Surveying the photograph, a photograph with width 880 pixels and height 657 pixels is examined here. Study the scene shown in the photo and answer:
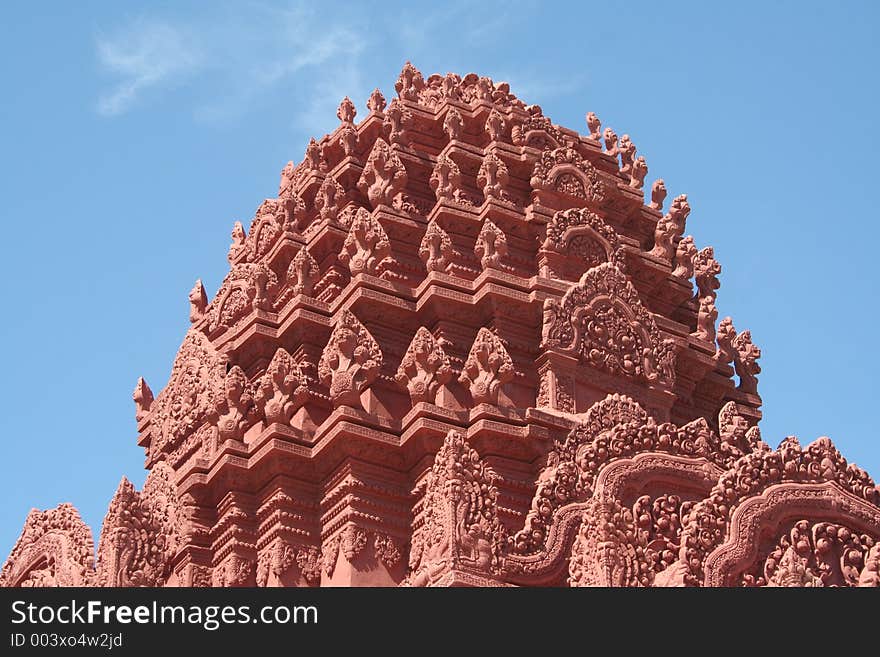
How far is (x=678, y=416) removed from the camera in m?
22.7

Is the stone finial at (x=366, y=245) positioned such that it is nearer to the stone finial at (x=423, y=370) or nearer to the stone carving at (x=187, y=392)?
the stone finial at (x=423, y=370)

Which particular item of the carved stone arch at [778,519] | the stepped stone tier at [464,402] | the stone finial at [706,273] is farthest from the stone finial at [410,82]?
the carved stone arch at [778,519]

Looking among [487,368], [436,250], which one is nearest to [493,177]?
[436,250]

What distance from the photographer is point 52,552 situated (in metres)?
21.0

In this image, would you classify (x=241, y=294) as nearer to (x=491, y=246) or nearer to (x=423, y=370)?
(x=491, y=246)

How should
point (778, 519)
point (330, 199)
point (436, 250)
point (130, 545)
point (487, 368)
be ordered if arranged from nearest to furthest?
point (778, 519), point (130, 545), point (487, 368), point (436, 250), point (330, 199)

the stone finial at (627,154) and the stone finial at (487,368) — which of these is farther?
the stone finial at (627,154)

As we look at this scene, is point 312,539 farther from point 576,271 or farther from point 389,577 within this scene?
point 576,271

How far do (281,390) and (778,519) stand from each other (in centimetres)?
588

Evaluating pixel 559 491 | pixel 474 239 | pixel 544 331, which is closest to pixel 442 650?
pixel 559 491

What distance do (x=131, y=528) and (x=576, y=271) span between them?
269 inches

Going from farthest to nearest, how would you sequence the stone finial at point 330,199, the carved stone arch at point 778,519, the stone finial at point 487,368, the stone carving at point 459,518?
1. the stone finial at point 330,199
2. the stone finial at point 487,368
3. the carved stone arch at point 778,519
4. the stone carving at point 459,518

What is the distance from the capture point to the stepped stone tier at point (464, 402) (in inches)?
683

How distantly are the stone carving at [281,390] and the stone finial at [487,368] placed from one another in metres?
2.01
